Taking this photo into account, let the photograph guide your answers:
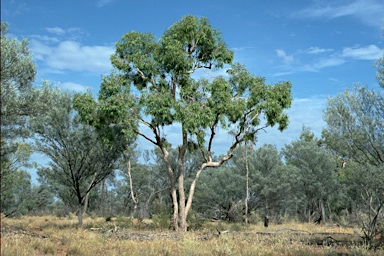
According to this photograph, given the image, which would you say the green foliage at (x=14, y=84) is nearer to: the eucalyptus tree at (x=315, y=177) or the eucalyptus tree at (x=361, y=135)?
the eucalyptus tree at (x=361, y=135)

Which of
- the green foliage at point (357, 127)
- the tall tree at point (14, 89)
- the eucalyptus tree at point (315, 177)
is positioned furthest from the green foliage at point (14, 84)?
the eucalyptus tree at point (315, 177)

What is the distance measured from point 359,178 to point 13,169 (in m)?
19.7

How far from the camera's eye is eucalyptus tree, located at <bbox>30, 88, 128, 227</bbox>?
23125 millimetres

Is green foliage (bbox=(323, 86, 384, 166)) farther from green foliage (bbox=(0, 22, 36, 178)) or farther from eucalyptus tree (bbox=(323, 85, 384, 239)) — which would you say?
green foliage (bbox=(0, 22, 36, 178))

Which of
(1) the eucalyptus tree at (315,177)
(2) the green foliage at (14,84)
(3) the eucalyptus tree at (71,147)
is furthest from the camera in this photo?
(1) the eucalyptus tree at (315,177)

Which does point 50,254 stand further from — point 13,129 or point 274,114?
point 274,114

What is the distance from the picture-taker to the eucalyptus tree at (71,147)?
23125 mm

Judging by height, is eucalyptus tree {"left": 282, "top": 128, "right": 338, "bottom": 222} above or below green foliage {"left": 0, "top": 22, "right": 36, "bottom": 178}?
below

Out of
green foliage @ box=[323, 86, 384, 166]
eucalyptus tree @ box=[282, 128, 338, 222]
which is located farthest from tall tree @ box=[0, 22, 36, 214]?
eucalyptus tree @ box=[282, 128, 338, 222]

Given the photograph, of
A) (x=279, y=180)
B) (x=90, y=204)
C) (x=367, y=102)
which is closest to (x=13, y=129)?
(x=367, y=102)

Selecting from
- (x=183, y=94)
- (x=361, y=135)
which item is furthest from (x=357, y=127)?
(x=183, y=94)

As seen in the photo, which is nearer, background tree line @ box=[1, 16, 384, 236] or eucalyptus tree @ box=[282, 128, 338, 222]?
background tree line @ box=[1, 16, 384, 236]

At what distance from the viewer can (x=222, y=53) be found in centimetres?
2531

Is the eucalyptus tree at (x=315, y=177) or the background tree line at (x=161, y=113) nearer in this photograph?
the background tree line at (x=161, y=113)
